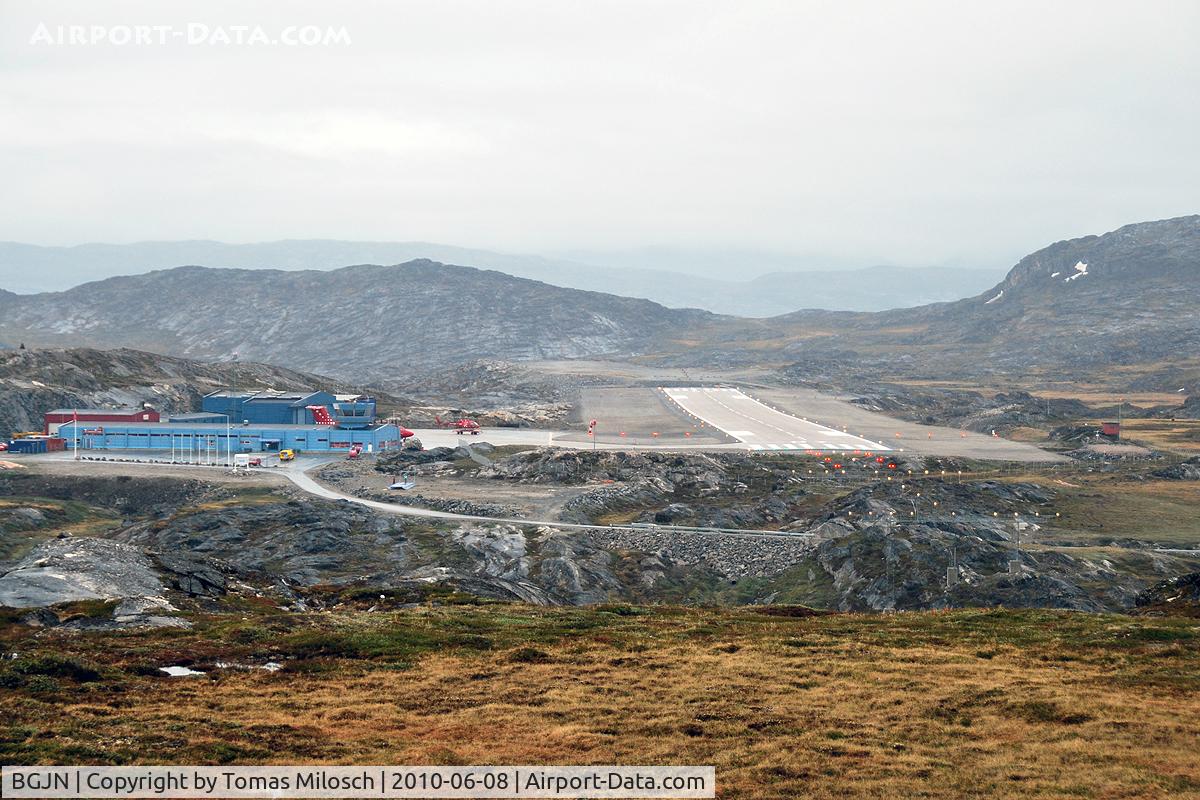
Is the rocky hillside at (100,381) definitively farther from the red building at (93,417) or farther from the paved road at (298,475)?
the paved road at (298,475)

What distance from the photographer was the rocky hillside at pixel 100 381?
136 metres

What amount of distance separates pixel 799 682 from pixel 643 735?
7824 mm

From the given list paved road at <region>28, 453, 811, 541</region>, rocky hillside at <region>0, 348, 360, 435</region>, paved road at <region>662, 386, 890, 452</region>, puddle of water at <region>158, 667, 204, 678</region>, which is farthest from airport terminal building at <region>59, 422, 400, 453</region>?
puddle of water at <region>158, 667, 204, 678</region>

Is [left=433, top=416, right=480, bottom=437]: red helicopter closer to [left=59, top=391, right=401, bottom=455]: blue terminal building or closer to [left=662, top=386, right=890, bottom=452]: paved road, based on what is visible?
[left=59, top=391, right=401, bottom=455]: blue terminal building

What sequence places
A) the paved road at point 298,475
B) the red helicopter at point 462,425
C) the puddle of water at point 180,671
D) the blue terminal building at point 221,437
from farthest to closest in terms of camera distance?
the red helicopter at point 462,425 < the blue terminal building at point 221,437 < the paved road at point 298,475 < the puddle of water at point 180,671

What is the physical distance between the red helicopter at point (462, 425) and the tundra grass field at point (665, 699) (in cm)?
9111

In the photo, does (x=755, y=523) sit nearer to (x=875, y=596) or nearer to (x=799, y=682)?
(x=875, y=596)

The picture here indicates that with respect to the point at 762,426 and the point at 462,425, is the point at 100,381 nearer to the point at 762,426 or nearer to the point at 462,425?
the point at 462,425

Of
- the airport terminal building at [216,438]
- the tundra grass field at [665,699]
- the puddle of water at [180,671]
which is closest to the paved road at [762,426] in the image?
the airport terminal building at [216,438]

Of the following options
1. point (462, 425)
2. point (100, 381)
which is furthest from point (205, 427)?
point (100, 381)

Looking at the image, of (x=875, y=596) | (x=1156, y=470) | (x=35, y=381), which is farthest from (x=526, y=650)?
(x=35, y=381)

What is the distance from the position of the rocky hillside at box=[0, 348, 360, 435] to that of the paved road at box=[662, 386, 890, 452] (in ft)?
255

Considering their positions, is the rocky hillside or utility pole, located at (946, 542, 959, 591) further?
the rocky hillside

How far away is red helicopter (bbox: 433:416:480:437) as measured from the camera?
445 ft
